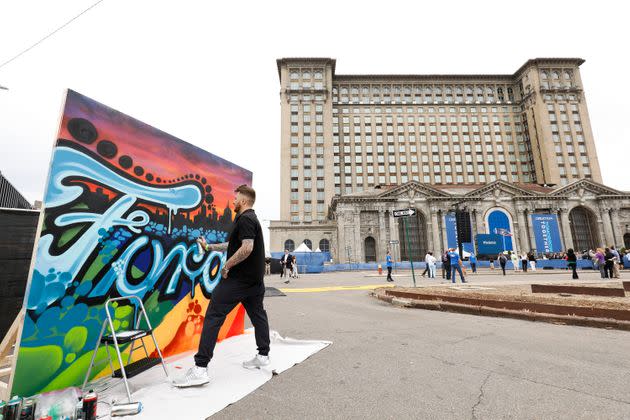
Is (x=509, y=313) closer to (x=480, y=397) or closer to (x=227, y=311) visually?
(x=480, y=397)

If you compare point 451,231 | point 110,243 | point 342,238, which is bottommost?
point 110,243

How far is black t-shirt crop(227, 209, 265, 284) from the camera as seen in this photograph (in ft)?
10.5

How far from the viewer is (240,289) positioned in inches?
127

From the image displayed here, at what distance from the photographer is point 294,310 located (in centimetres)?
755

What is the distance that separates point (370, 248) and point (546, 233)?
25.7 metres

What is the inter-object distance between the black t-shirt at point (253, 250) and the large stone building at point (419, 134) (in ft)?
159

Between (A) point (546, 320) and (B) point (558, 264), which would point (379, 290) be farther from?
(B) point (558, 264)

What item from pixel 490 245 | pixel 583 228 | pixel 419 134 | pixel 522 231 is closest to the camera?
pixel 490 245

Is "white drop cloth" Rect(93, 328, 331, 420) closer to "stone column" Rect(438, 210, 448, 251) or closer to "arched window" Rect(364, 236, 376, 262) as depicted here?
"arched window" Rect(364, 236, 376, 262)

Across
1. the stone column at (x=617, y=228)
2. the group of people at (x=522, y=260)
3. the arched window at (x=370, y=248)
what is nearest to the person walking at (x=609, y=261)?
the group of people at (x=522, y=260)

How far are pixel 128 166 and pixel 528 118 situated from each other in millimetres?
92021

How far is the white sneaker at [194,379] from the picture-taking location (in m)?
2.83

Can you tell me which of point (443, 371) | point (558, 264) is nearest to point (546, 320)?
point (443, 371)

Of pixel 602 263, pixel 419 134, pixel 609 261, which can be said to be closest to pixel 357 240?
pixel 602 263
